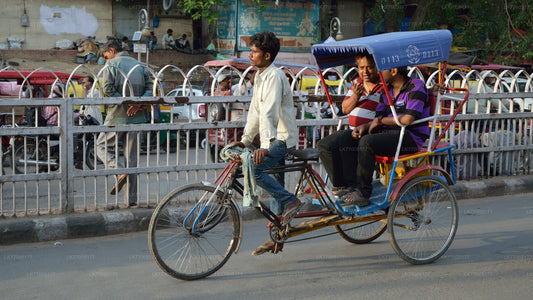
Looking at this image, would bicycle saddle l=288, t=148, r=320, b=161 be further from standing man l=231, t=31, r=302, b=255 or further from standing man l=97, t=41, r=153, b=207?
standing man l=97, t=41, r=153, b=207

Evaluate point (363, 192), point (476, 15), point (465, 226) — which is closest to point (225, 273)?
point (363, 192)

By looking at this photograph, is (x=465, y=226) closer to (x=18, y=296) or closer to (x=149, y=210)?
(x=149, y=210)

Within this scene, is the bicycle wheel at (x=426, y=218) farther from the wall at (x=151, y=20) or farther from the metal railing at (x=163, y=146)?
the wall at (x=151, y=20)

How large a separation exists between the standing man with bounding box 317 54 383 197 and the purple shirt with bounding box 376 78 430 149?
0.13m

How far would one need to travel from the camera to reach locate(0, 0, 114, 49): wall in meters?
21.5

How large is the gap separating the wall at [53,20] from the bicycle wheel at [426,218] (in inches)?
767

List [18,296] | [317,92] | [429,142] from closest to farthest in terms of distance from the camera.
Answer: [18,296] < [429,142] < [317,92]

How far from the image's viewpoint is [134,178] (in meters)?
6.39

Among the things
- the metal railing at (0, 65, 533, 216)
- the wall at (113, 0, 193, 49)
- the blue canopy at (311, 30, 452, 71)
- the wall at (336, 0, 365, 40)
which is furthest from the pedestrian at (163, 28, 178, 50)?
the blue canopy at (311, 30, 452, 71)

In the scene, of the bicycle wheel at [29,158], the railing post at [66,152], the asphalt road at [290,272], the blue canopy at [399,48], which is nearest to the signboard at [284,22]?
the bicycle wheel at [29,158]

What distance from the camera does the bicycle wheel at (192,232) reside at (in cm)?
419

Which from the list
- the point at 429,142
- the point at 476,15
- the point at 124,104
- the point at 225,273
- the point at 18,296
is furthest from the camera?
the point at 476,15

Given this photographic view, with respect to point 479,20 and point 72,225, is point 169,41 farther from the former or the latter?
point 72,225

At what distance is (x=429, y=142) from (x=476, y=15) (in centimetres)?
1822
